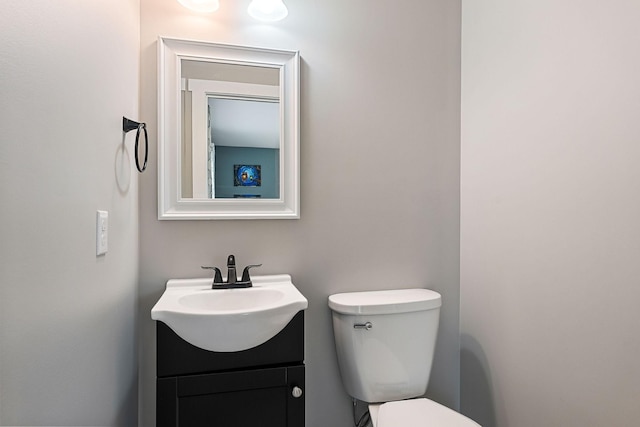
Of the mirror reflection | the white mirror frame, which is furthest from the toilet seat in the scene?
the mirror reflection

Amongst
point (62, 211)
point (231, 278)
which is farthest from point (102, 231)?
point (231, 278)

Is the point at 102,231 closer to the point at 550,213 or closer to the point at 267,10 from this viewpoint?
the point at 267,10

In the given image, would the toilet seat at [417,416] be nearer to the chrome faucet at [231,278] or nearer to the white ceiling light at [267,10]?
the chrome faucet at [231,278]

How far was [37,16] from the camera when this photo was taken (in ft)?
2.02

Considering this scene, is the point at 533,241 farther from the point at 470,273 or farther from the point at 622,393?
the point at 622,393

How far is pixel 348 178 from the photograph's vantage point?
1.63m

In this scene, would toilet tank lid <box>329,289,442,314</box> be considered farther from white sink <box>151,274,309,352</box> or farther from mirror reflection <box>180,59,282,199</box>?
mirror reflection <box>180,59,282,199</box>

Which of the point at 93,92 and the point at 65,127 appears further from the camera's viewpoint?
the point at 93,92

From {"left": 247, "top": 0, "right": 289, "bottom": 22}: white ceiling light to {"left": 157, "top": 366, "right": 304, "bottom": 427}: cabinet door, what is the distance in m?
1.39

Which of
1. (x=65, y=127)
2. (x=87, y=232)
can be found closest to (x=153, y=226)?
(x=87, y=232)

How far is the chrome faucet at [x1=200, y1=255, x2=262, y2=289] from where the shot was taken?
138 cm

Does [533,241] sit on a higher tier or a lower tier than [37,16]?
lower

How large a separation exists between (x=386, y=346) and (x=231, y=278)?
689 millimetres

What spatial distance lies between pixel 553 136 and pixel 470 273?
A: 28.7 inches
